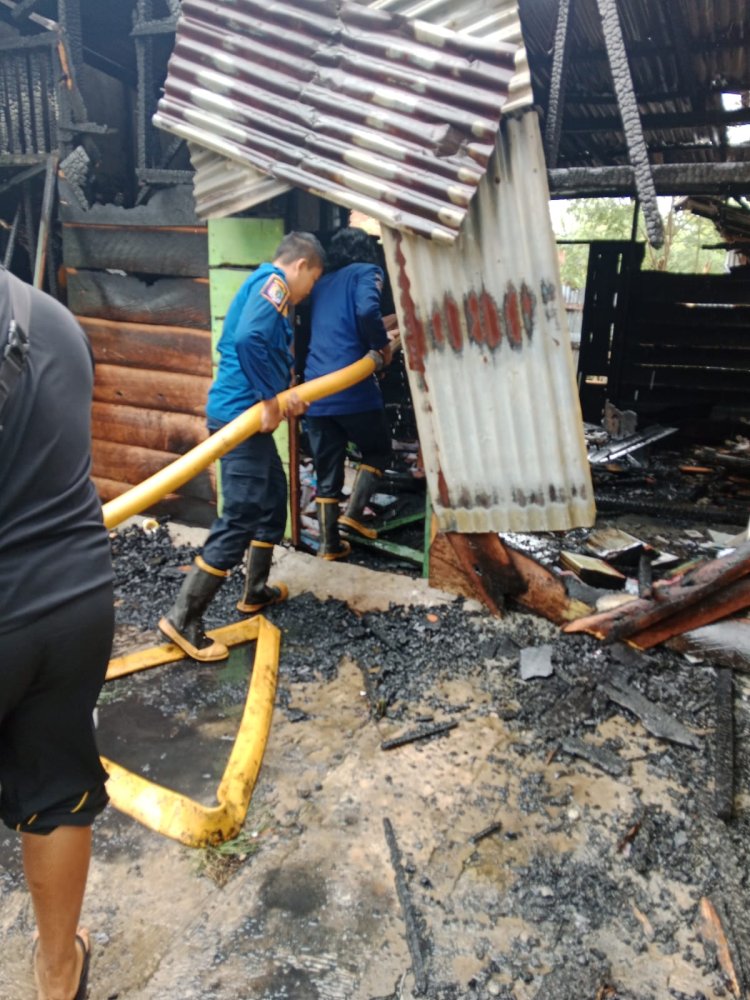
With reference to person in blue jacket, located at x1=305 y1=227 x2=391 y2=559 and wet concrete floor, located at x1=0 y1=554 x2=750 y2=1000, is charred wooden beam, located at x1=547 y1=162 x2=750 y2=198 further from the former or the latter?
wet concrete floor, located at x1=0 y1=554 x2=750 y2=1000

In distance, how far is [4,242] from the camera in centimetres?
627

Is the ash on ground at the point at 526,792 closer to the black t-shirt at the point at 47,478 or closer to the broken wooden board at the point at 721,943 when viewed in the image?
the broken wooden board at the point at 721,943

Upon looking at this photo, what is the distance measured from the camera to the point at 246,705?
3482 mm

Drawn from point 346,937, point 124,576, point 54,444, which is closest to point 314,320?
point 124,576

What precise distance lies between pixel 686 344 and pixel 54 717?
10878 mm

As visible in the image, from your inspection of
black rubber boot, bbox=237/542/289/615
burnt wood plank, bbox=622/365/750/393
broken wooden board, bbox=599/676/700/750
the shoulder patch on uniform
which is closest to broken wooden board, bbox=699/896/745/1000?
broken wooden board, bbox=599/676/700/750

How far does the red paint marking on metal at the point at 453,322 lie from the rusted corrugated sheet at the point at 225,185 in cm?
118

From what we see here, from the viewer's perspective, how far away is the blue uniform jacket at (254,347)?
381cm

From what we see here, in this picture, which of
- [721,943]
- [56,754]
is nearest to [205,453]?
[56,754]

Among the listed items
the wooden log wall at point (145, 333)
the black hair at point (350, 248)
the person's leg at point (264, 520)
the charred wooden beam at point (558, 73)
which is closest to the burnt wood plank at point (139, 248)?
the wooden log wall at point (145, 333)

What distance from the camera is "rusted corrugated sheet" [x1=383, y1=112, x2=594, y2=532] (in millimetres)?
3500

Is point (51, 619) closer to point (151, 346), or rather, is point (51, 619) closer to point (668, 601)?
point (668, 601)

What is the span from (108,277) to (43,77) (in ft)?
5.81

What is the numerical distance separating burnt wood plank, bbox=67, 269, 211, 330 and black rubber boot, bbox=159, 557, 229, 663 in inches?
85.6
